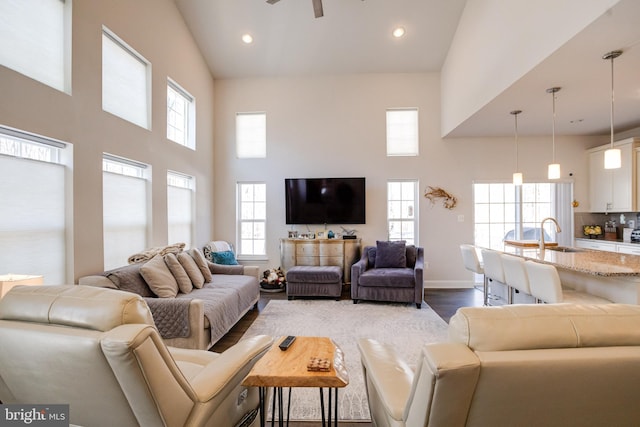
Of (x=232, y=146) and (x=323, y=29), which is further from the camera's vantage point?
(x=232, y=146)

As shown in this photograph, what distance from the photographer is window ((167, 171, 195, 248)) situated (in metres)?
4.44

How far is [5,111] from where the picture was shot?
2168 millimetres

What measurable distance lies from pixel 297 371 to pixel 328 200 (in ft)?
13.8

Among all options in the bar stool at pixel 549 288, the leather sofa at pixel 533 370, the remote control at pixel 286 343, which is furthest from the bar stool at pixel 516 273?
the remote control at pixel 286 343

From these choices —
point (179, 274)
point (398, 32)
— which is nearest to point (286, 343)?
point (179, 274)

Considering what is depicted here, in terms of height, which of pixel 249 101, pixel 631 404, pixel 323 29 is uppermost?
pixel 323 29

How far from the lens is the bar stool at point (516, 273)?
276cm

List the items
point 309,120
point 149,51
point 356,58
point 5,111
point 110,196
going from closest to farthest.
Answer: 1. point 5,111
2. point 110,196
3. point 149,51
4. point 356,58
5. point 309,120

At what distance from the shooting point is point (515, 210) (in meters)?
5.52

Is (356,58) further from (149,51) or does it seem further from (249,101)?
(149,51)

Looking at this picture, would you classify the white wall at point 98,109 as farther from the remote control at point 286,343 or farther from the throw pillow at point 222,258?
the remote control at point 286,343

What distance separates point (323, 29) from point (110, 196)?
400cm

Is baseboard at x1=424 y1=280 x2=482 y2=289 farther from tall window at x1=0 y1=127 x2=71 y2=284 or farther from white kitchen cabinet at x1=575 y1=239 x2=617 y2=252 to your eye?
tall window at x1=0 y1=127 x2=71 y2=284

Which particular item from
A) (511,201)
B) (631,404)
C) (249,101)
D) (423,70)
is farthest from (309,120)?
(631,404)
